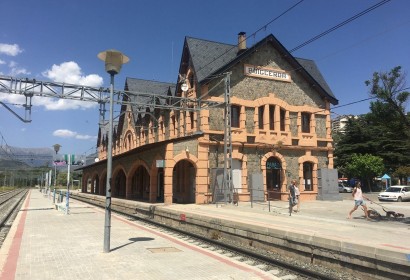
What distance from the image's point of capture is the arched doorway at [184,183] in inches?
967

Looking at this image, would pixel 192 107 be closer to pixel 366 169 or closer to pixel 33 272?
pixel 33 272

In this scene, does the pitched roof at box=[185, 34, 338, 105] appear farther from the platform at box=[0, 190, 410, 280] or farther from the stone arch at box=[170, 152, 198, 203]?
the platform at box=[0, 190, 410, 280]

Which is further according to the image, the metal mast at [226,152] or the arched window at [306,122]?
the arched window at [306,122]

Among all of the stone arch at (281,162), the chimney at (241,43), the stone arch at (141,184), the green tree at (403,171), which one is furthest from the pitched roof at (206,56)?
the green tree at (403,171)

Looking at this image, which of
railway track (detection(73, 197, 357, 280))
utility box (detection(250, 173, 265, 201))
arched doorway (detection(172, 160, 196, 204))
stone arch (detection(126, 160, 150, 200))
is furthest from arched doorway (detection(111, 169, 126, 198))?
railway track (detection(73, 197, 357, 280))

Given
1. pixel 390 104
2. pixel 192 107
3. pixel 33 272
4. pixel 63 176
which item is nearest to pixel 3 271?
pixel 33 272

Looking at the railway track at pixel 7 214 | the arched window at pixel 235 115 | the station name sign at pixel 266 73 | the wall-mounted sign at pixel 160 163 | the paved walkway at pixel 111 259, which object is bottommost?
the railway track at pixel 7 214

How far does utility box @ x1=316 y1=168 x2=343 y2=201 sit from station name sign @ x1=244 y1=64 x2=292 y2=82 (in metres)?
7.27

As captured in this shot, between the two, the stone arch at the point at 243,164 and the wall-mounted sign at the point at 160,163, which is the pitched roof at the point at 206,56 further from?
the wall-mounted sign at the point at 160,163

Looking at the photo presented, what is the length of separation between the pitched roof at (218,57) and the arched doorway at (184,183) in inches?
237

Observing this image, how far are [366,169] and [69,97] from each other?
3970 centimetres

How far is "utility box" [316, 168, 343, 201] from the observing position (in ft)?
88.0

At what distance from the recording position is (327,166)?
2808cm

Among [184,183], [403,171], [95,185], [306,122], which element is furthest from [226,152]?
[95,185]
